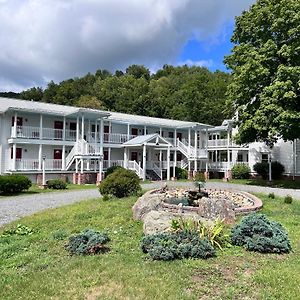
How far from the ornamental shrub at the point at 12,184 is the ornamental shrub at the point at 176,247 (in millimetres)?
16191

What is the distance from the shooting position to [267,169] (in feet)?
124

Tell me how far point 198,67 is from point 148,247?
70501 mm

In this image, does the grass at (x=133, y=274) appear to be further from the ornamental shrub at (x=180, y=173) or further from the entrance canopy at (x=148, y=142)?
the ornamental shrub at (x=180, y=173)

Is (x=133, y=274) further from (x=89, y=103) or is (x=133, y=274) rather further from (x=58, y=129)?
(x=89, y=103)

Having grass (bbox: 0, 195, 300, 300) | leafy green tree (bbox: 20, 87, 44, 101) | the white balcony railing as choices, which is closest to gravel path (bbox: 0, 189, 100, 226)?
grass (bbox: 0, 195, 300, 300)

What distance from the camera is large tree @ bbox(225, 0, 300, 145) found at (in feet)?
81.0

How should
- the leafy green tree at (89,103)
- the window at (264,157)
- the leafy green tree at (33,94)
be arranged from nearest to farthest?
the window at (264,157)
the leafy green tree at (89,103)
the leafy green tree at (33,94)

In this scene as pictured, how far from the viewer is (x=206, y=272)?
6.38 meters

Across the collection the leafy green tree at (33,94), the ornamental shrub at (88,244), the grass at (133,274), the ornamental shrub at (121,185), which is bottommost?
the grass at (133,274)

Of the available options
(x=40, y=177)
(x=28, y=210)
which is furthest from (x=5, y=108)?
Answer: (x=28, y=210)

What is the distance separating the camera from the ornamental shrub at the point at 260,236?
7.75 meters

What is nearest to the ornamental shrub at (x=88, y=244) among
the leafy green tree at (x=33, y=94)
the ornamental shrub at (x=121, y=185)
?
the ornamental shrub at (x=121, y=185)

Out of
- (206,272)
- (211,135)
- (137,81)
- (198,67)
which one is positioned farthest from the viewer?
(198,67)

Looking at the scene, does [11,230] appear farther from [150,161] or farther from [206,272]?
[150,161]
